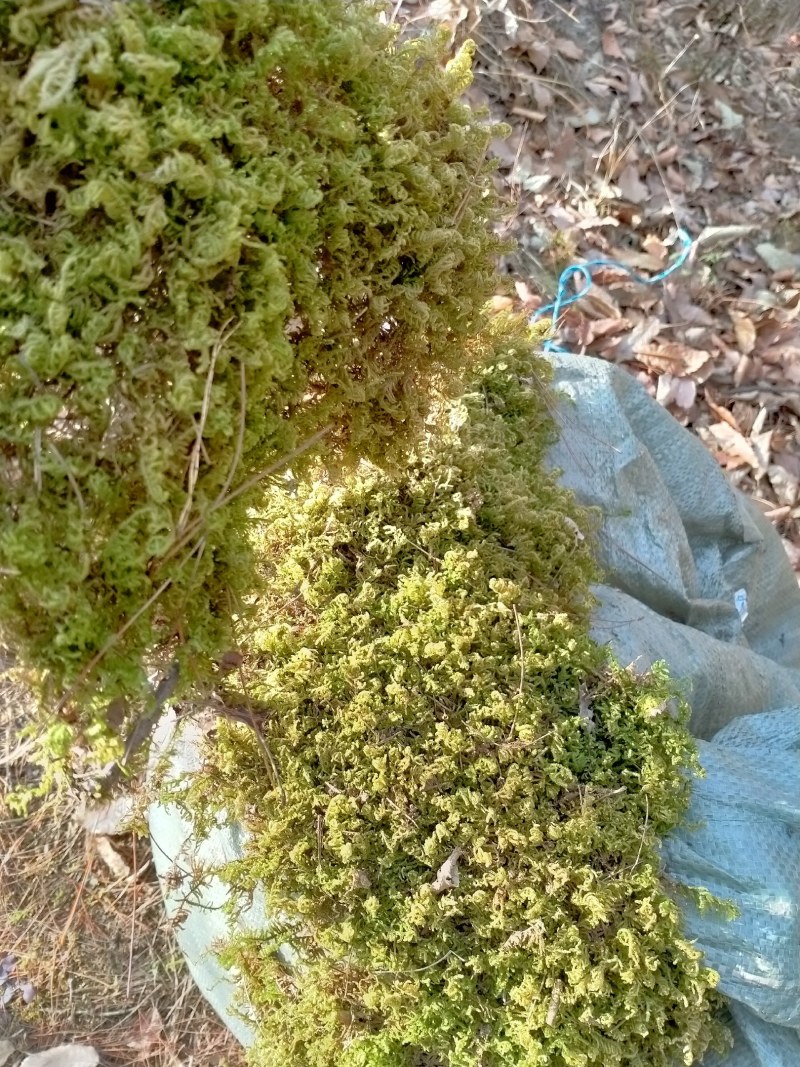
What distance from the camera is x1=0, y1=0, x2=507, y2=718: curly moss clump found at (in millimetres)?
869

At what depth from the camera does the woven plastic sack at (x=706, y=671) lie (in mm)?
1460

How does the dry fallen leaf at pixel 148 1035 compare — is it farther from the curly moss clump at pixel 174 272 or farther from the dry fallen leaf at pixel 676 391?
the dry fallen leaf at pixel 676 391

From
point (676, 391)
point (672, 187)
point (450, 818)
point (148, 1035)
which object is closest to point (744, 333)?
point (676, 391)

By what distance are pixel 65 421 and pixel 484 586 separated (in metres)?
0.89

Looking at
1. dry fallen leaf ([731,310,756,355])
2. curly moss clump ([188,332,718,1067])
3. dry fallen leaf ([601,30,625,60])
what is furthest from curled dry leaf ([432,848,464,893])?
dry fallen leaf ([601,30,625,60])

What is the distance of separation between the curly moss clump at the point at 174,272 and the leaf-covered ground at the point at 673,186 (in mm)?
2730

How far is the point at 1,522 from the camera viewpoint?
3.06 ft

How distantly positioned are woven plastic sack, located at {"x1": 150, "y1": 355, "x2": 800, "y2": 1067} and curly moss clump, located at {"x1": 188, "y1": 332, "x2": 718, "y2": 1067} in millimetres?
103

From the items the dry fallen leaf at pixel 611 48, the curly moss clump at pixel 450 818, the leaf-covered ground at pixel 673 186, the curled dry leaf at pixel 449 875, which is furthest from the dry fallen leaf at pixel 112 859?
the dry fallen leaf at pixel 611 48

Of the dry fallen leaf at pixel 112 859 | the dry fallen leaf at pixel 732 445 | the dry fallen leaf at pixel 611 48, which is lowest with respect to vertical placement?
the dry fallen leaf at pixel 112 859

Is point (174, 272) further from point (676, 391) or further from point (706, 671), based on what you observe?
point (676, 391)

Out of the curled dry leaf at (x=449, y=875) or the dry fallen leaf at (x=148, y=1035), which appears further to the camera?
the dry fallen leaf at (x=148, y=1035)

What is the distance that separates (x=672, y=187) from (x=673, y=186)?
0.01m

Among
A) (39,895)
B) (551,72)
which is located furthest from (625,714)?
(551,72)
